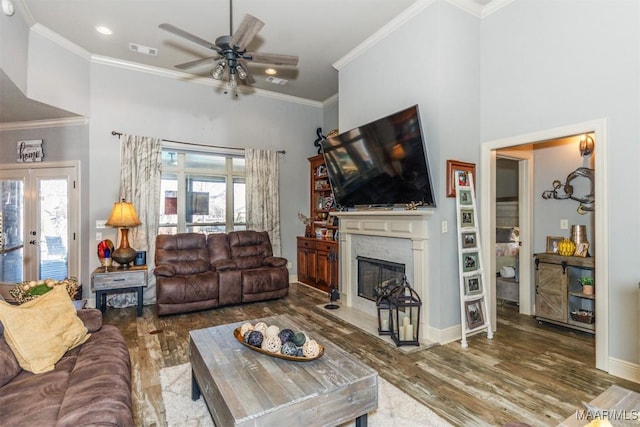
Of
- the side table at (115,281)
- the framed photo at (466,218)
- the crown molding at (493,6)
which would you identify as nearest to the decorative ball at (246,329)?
the framed photo at (466,218)

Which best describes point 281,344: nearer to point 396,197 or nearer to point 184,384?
point 184,384

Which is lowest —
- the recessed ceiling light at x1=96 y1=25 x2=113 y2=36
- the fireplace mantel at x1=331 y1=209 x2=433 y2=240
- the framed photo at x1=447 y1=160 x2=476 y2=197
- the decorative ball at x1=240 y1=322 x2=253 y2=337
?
the decorative ball at x1=240 y1=322 x2=253 y2=337

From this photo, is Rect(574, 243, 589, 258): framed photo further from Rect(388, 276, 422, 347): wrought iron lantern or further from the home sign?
the home sign

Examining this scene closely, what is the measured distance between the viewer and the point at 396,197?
3.69 meters

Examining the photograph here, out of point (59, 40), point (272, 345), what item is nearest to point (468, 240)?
point (272, 345)

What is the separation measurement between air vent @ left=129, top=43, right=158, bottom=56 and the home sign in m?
2.00

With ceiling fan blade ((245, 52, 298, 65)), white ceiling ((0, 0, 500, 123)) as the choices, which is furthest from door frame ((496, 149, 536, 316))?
ceiling fan blade ((245, 52, 298, 65))

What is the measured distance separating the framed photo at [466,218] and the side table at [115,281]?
3998mm

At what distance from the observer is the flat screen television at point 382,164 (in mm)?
3277

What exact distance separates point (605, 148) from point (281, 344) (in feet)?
9.84

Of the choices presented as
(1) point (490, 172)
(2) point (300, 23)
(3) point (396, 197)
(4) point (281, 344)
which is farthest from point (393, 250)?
(2) point (300, 23)

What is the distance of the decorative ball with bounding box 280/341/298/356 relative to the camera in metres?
1.92

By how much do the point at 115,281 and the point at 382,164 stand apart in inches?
144

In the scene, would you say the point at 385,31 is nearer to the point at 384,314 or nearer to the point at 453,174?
the point at 453,174
